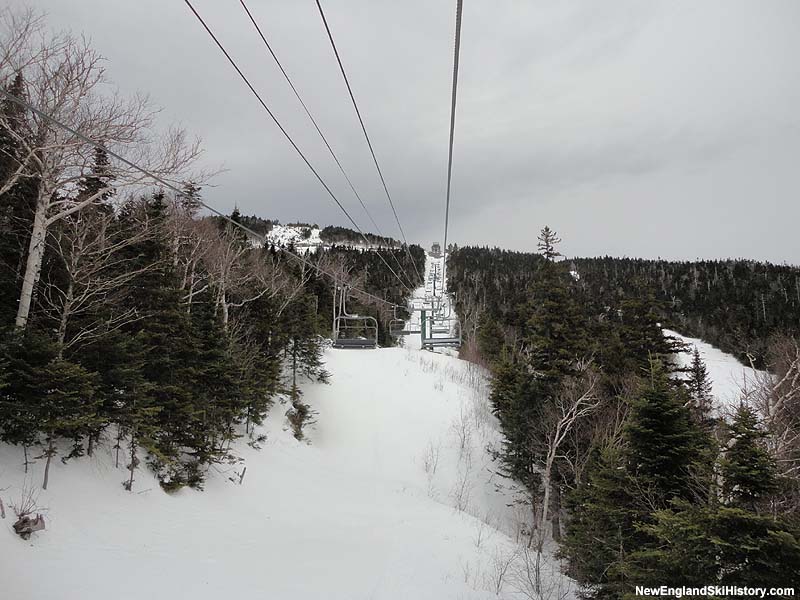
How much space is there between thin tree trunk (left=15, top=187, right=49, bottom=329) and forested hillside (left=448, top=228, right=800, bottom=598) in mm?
13478

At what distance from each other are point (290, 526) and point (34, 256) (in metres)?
10.4

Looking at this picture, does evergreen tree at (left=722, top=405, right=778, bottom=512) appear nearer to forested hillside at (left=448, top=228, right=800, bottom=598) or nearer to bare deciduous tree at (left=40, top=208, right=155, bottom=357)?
forested hillside at (left=448, top=228, right=800, bottom=598)

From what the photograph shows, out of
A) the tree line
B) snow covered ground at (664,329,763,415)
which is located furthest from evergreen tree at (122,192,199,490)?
snow covered ground at (664,329,763,415)

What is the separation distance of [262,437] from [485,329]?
1322 inches

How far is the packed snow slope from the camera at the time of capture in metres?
7.31

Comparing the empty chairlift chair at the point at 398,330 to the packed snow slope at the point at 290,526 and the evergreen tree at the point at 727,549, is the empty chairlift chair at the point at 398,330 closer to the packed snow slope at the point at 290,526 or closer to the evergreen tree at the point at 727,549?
the packed snow slope at the point at 290,526

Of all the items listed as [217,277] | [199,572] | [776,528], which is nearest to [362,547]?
[199,572]

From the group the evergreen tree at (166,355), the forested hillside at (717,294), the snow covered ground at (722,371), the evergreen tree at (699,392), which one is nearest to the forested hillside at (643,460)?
the evergreen tree at (699,392)

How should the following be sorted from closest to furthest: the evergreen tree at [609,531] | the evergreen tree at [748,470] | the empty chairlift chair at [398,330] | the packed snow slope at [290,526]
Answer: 1. the evergreen tree at [748,470]
2. the packed snow slope at [290,526]
3. the evergreen tree at [609,531]
4. the empty chairlift chair at [398,330]

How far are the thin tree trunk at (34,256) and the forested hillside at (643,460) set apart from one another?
44.2 ft

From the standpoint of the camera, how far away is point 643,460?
34.2 feet

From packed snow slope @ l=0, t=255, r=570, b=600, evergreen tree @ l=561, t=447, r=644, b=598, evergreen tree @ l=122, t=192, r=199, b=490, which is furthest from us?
evergreen tree @ l=122, t=192, r=199, b=490

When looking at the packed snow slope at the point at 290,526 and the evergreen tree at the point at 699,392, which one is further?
the evergreen tree at the point at 699,392

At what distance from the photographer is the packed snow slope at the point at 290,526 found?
24.0 ft
